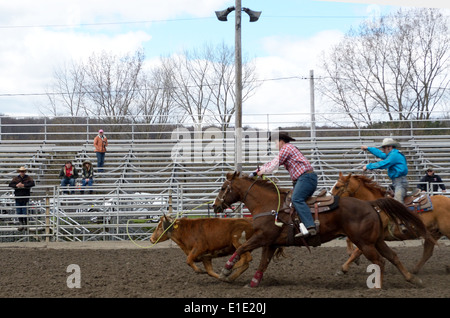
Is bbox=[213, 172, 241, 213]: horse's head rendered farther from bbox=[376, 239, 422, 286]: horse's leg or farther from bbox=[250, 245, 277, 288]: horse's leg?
bbox=[376, 239, 422, 286]: horse's leg

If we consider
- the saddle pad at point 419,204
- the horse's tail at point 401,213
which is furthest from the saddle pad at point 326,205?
the saddle pad at point 419,204

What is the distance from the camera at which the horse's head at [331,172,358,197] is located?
9672mm

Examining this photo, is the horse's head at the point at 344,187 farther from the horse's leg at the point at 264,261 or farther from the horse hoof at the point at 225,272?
the horse hoof at the point at 225,272

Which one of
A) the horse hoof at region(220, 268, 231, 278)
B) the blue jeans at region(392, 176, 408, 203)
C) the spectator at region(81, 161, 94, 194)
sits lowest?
the horse hoof at region(220, 268, 231, 278)

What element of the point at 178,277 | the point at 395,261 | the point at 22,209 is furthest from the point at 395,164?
the point at 22,209

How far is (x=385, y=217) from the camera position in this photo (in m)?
9.45

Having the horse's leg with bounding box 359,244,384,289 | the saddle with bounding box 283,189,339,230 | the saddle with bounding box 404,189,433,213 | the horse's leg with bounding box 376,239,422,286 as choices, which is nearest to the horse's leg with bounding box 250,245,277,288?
the saddle with bounding box 283,189,339,230

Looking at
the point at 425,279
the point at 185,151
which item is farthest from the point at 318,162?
the point at 425,279

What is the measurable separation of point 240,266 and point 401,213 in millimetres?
2512

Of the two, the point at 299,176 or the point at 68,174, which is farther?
the point at 68,174

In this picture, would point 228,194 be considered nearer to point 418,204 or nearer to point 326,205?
point 326,205

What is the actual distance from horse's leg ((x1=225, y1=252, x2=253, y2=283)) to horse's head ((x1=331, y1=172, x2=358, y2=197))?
1980 millimetres

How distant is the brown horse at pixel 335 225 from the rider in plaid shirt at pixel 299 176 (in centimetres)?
22
